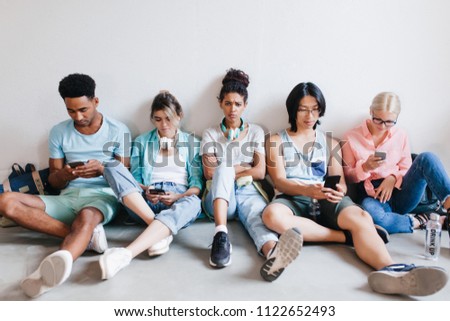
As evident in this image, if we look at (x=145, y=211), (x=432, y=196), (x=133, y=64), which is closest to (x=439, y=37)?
(x=432, y=196)

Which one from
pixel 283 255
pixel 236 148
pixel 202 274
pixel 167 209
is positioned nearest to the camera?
pixel 283 255

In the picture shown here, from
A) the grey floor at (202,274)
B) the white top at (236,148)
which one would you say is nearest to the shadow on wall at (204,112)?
the white top at (236,148)

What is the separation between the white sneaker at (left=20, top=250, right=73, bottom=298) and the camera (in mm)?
1565

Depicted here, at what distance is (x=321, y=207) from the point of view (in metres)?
2.18

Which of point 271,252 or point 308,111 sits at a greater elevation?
point 308,111

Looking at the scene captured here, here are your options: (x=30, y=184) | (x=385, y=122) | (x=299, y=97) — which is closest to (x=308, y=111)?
(x=299, y=97)

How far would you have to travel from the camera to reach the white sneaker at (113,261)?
5.49ft

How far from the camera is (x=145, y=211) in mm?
2027

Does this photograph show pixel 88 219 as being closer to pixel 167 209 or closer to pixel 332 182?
pixel 167 209

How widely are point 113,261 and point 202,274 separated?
41 cm

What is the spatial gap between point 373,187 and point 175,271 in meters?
1.34

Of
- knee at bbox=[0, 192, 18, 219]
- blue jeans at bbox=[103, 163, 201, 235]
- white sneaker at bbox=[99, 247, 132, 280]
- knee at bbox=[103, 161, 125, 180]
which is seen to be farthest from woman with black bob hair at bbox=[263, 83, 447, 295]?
knee at bbox=[0, 192, 18, 219]

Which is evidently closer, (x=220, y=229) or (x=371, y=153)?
(x=220, y=229)

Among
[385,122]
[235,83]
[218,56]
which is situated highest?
[218,56]
